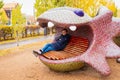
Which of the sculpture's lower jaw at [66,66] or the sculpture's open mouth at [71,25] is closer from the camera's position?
the sculpture's open mouth at [71,25]

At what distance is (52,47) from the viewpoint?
8.59 m

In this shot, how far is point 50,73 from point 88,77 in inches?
50.3

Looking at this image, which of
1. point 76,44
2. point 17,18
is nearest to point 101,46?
point 76,44

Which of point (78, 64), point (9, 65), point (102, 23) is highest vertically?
point (102, 23)

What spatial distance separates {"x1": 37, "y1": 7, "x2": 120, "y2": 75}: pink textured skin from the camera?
24.9ft

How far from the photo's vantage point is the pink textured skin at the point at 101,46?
759 cm

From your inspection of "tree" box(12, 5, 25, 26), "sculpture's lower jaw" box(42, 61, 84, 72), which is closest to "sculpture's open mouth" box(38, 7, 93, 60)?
"sculpture's lower jaw" box(42, 61, 84, 72)

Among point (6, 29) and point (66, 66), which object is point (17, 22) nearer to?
point (6, 29)

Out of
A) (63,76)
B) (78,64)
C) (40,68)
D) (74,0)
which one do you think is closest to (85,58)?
(78,64)

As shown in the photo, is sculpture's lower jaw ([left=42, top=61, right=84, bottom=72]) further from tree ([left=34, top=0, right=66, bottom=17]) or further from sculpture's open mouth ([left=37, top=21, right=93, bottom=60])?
tree ([left=34, top=0, right=66, bottom=17])

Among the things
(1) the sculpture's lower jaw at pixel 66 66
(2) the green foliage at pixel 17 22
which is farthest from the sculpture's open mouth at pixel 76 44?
(2) the green foliage at pixel 17 22

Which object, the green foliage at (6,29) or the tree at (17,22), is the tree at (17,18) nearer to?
the tree at (17,22)

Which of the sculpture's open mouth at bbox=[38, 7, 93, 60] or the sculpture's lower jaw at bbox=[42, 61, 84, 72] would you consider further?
the sculpture's lower jaw at bbox=[42, 61, 84, 72]

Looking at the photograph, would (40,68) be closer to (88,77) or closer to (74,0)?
(88,77)
